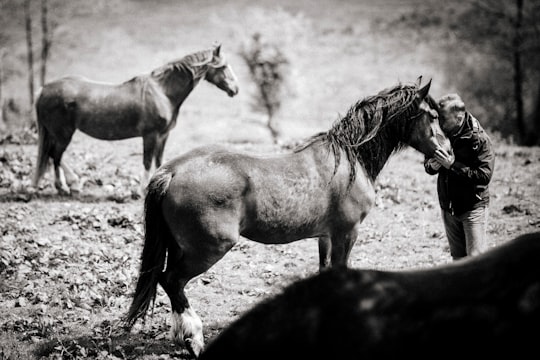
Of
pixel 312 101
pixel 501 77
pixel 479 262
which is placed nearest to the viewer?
pixel 479 262

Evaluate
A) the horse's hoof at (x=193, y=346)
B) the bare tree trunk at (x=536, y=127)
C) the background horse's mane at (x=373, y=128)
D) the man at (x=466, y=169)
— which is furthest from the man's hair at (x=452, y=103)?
the bare tree trunk at (x=536, y=127)

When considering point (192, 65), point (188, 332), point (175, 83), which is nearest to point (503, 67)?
point (192, 65)

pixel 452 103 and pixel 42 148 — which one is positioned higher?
pixel 452 103

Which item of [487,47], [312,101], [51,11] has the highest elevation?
[51,11]

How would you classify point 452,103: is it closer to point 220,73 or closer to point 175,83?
point 220,73

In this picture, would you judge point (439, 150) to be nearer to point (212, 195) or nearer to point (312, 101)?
point (212, 195)

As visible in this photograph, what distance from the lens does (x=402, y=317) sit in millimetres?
2156

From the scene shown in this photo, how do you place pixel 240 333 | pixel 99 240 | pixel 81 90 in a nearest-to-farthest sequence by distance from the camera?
pixel 240 333
pixel 99 240
pixel 81 90

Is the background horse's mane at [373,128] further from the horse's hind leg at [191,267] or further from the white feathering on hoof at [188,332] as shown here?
the white feathering on hoof at [188,332]

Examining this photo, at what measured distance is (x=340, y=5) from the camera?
3909cm

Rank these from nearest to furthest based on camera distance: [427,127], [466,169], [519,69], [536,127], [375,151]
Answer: [466,169]
[427,127]
[375,151]
[519,69]
[536,127]

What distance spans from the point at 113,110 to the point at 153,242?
459 centimetres

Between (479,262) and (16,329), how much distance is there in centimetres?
431

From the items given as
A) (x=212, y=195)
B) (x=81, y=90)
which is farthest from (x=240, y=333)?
(x=81, y=90)
